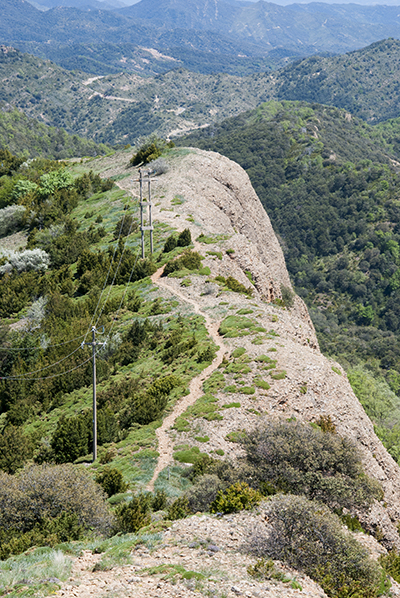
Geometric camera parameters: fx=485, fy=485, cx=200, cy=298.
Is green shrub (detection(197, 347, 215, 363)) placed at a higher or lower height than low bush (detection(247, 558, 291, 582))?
lower

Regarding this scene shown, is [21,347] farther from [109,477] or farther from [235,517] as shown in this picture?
[235,517]

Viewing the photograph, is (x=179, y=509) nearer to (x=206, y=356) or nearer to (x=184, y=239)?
(x=206, y=356)

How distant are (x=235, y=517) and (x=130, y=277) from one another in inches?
1052

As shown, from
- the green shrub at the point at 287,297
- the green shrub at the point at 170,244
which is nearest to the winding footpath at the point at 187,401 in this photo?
the green shrub at the point at 170,244

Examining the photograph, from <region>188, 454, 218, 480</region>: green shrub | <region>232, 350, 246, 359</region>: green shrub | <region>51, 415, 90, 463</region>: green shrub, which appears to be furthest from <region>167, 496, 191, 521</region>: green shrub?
<region>232, 350, 246, 359</region>: green shrub

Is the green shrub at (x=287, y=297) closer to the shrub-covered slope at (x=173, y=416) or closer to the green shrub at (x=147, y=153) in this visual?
the shrub-covered slope at (x=173, y=416)

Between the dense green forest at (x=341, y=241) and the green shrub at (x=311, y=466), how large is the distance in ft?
236

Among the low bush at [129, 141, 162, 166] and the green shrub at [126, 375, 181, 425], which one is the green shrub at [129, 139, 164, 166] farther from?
the green shrub at [126, 375, 181, 425]

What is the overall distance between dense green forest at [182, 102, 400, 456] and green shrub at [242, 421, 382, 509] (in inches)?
2829

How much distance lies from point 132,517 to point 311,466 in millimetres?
5979

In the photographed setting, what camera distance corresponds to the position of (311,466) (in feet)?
52.6

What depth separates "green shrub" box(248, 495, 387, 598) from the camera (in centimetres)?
1209

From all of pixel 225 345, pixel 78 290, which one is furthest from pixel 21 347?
pixel 225 345

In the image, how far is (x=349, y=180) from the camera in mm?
170000
